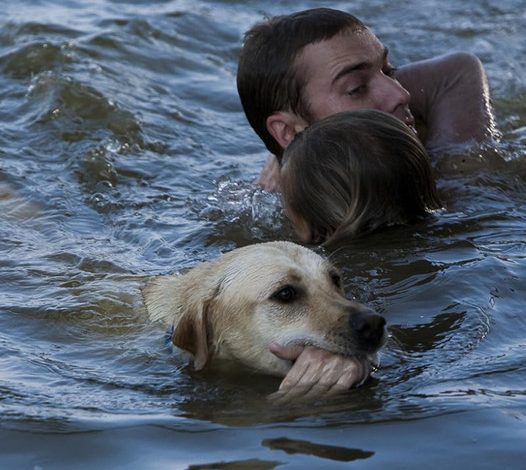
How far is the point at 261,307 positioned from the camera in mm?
5164

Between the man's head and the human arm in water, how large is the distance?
409 mm

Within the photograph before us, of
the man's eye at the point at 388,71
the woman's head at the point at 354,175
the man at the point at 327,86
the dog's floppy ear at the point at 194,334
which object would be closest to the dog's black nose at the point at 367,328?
the dog's floppy ear at the point at 194,334

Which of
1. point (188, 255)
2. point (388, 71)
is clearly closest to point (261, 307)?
point (188, 255)

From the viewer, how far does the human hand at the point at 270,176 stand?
7789 mm

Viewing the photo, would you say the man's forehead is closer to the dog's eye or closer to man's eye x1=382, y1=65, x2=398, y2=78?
man's eye x1=382, y1=65, x2=398, y2=78

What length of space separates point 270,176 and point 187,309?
2811 mm

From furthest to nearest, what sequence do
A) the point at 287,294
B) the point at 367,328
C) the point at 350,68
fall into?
the point at 350,68
the point at 287,294
the point at 367,328

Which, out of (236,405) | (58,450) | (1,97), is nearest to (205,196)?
(1,97)

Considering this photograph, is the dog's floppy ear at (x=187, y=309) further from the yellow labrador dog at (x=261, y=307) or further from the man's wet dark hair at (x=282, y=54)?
the man's wet dark hair at (x=282, y=54)

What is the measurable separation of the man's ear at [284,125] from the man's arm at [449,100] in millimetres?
887

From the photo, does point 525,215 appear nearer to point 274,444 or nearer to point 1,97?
point 274,444

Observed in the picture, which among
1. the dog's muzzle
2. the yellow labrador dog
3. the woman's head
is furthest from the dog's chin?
Result: the woman's head

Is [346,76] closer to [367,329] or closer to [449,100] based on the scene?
[449,100]

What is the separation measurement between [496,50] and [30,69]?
14.7 feet
